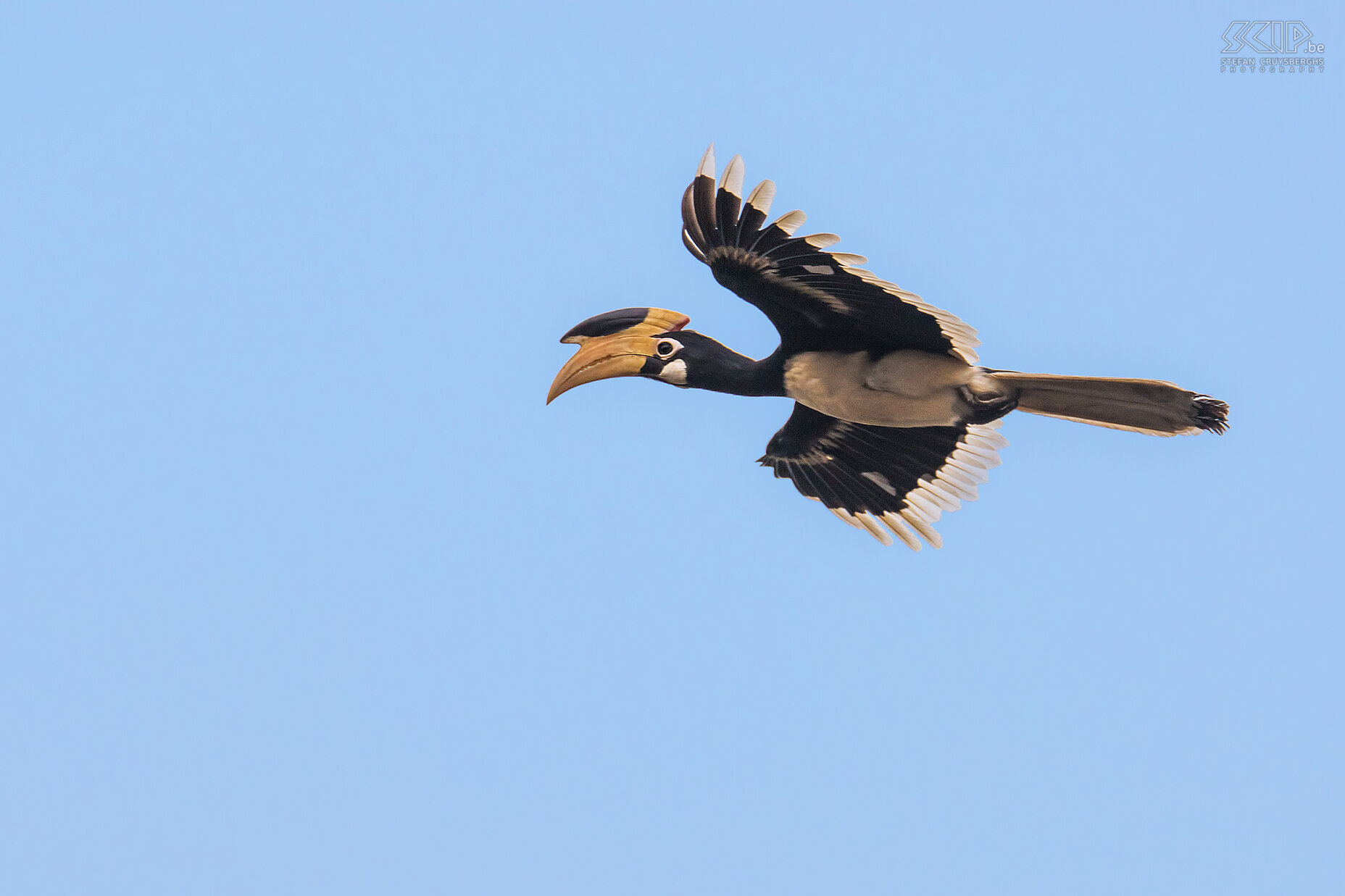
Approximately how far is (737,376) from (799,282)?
1.11 meters

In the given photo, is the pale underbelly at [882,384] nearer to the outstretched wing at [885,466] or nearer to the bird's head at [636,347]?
the bird's head at [636,347]

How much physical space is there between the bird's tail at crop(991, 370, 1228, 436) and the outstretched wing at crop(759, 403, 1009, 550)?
3.70ft

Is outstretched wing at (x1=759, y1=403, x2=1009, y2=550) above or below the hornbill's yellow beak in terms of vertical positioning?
below

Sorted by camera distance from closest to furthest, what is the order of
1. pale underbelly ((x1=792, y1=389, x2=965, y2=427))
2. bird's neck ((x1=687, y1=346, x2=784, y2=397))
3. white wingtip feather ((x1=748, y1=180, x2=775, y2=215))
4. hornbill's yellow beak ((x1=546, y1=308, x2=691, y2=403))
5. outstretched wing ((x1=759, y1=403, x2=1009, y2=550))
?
white wingtip feather ((x1=748, y1=180, x2=775, y2=215)) < pale underbelly ((x1=792, y1=389, x2=965, y2=427)) < bird's neck ((x1=687, y1=346, x2=784, y2=397)) < hornbill's yellow beak ((x1=546, y1=308, x2=691, y2=403)) < outstretched wing ((x1=759, y1=403, x2=1009, y2=550))

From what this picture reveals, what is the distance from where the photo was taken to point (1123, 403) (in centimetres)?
770

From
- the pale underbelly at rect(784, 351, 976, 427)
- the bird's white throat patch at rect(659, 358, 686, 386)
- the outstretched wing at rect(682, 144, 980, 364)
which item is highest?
the outstretched wing at rect(682, 144, 980, 364)

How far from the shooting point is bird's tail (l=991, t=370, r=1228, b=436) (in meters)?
7.60

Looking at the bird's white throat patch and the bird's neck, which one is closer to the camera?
the bird's neck

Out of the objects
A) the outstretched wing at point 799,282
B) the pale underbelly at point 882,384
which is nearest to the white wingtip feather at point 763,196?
the outstretched wing at point 799,282

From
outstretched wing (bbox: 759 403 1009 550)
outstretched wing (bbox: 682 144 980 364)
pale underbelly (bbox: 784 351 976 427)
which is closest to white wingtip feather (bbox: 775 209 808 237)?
outstretched wing (bbox: 682 144 980 364)

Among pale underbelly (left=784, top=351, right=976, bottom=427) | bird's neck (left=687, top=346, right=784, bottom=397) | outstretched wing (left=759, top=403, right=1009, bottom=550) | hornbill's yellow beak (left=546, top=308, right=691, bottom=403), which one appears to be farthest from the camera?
outstretched wing (left=759, top=403, right=1009, bottom=550)

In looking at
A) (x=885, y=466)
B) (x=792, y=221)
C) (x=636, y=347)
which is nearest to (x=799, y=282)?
(x=792, y=221)

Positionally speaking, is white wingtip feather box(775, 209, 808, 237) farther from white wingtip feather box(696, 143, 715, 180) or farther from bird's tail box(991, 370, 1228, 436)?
bird's tail box(991, 370, 1228, 436)

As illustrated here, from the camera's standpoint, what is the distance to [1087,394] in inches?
304
